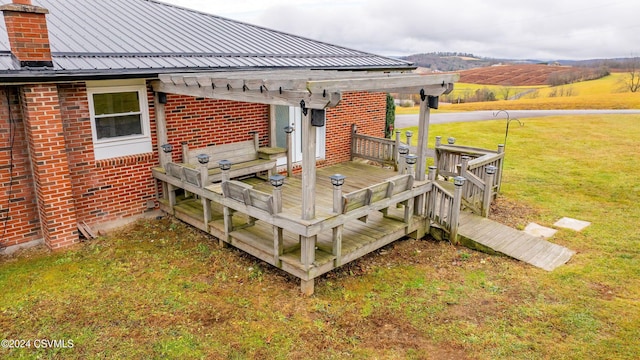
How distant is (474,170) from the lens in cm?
875

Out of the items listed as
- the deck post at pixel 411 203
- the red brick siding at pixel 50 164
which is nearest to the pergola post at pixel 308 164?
the deck post at pixel 411 203

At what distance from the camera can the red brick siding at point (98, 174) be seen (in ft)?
23.4

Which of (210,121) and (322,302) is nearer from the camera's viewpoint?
(322,302)

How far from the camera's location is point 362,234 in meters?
6.95

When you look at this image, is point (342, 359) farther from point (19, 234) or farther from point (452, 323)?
point (19, 234)

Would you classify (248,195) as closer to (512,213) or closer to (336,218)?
(336,218)

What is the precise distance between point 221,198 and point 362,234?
2.37 metres

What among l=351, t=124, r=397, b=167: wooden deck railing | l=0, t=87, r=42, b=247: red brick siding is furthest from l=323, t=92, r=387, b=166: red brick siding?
l=0, t=87, r=42, b=247: red brick siding

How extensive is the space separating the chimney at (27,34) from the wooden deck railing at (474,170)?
7553 mm

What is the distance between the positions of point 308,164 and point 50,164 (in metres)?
4.27

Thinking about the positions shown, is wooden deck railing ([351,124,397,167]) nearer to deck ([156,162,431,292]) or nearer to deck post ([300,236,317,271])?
deck ([156,162,431,292])

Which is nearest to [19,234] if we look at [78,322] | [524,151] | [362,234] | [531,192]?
[78,322]

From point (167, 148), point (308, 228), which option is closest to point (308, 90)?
point (308, 228)

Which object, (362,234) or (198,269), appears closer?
(198,269)
